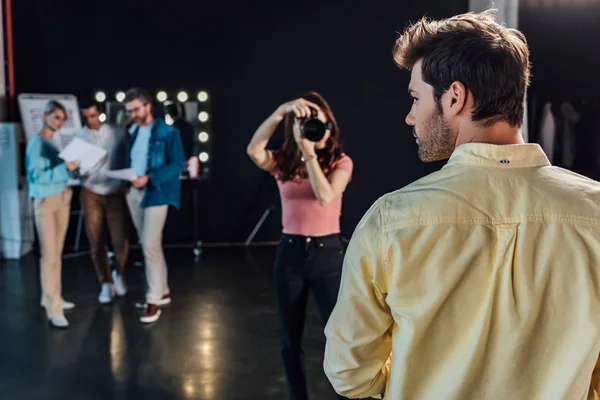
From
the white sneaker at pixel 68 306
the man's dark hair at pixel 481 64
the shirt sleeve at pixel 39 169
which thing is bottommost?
the white sneaker at pixel 68 306

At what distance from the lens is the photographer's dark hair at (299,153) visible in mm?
2652

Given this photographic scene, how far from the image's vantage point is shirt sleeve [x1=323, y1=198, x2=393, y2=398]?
39.6 inches

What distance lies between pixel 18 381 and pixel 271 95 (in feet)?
14.7

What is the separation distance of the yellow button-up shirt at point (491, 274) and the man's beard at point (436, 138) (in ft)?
0.21

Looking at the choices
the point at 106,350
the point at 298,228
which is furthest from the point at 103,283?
the point at 298,228

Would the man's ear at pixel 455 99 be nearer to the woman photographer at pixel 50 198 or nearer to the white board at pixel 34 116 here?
the woman photographer at pixel 50 198

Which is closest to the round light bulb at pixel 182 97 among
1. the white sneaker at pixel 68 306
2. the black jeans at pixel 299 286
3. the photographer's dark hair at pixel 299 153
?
the white sneaker at pixel 68 306

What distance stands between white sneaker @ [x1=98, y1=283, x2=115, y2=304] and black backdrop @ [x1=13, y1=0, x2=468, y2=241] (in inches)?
91.4

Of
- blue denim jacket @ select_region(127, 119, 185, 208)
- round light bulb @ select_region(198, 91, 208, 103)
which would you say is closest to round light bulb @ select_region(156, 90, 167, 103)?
round light bulb @ select_region(198, 91, 208, 103)

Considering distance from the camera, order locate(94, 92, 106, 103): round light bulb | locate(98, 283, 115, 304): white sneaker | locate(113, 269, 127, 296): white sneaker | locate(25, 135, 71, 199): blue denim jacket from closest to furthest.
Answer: locate(25, 135, 71, 199): blue denim jacket → locate(98, 283, 115, 304): white sneaker → locate(113, 269, 127, 296): white sneaker → locate(94, 92, 106, 103): round light bulb

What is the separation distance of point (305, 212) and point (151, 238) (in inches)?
78.7

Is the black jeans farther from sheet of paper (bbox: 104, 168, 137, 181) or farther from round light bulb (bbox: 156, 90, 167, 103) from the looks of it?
round light bulb (bbox: 156, 90, 167, 103)

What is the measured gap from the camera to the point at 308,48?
6961 mm

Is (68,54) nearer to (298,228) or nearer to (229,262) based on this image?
(229,262)
